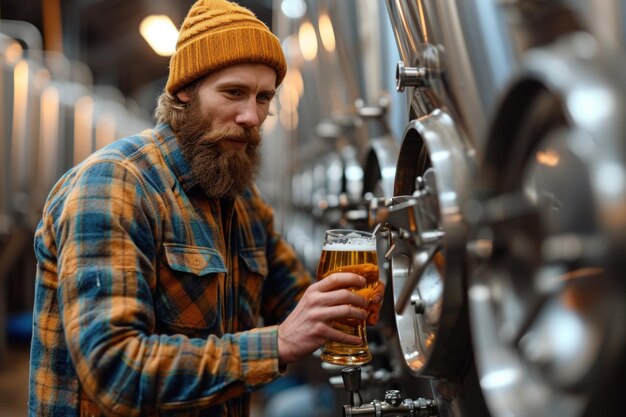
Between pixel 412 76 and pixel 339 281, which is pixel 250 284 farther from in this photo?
pixel 412 76

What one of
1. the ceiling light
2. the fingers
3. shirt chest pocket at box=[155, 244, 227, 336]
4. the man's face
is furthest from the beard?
the ceiling light

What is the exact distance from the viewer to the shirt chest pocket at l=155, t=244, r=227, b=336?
1.44 m

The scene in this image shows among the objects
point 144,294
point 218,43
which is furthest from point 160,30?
point 144,294

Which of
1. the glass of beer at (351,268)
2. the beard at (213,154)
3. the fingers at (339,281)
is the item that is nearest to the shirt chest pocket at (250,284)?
the beard at (213,154)

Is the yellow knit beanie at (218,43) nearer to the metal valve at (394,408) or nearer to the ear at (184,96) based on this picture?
the ear at (184,96)

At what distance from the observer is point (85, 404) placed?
1.44m

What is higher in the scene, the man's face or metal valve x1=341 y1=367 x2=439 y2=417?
the man's face

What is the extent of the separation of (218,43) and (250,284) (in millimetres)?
571

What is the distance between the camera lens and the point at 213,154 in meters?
1.58

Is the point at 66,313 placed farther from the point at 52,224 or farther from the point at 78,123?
the point at 78,123

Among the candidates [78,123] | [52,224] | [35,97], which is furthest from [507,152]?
[78,123]

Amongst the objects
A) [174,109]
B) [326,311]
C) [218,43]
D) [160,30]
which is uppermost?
[160,30]

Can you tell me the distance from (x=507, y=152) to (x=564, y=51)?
0.17m

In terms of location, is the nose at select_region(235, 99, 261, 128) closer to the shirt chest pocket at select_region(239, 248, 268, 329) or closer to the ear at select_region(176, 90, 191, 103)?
the ear at select_region(176, 90, 191, 103)
